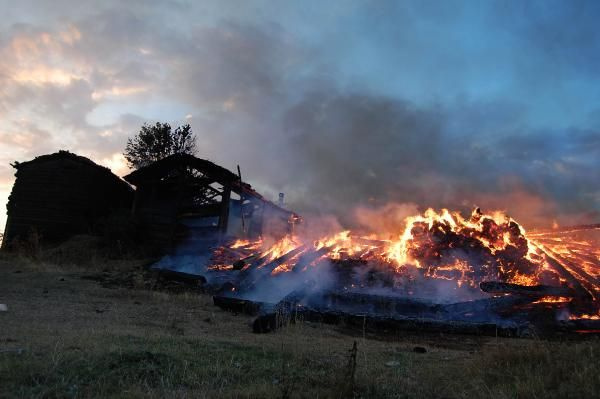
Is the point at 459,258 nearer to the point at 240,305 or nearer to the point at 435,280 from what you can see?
the point at 435,280

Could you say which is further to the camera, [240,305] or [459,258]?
[459,258]

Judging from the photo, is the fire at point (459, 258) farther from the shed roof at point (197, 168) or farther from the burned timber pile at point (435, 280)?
the shed roof at point (197, 168)

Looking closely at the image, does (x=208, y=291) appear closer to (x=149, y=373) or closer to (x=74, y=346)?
(x=74, y=346)

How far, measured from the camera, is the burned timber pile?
10.9 m

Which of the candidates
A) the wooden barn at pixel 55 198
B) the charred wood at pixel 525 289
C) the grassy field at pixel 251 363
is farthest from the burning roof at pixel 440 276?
the wooden barn at pixel 55 198

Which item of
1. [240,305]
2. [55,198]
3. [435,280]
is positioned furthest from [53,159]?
[435,280]

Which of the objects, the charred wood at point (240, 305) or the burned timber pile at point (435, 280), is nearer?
the burned timber pile at point (435, 280)

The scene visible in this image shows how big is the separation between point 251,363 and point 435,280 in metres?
9.84

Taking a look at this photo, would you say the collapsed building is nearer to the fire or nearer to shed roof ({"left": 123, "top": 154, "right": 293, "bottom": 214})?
shed roof ({"left": 123, "top": 154, "right": 293, "bottom": 214})

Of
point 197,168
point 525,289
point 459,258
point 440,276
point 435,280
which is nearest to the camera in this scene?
point 525,289

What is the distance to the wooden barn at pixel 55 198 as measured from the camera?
2750 centimetres

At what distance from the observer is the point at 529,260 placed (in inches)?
569

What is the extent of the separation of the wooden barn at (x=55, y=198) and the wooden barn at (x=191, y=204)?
3.71m

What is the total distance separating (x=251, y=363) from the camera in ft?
18.6
